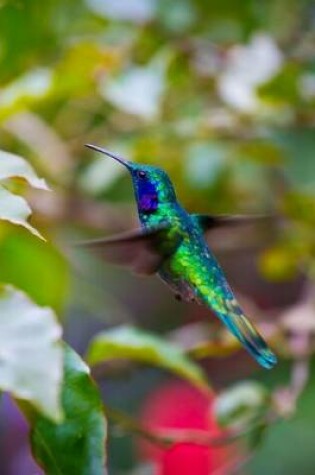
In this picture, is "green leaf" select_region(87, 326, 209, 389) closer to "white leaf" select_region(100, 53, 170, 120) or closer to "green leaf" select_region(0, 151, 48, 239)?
"green leaf" select_region(0, 151, 48, 239)

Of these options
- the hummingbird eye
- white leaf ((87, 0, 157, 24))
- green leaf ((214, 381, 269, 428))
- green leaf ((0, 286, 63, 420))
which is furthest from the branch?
white leaf ((87, 0, 157, 24))

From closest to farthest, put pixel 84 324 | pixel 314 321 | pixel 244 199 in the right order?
pixel 314 321 → pixel 244 199 → pixel 84 324

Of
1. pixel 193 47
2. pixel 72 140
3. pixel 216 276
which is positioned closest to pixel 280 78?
pixel 193 47

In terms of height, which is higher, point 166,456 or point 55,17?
point 55,17

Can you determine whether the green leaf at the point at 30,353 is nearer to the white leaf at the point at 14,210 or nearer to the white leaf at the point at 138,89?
the white leaf at the point at 14,210

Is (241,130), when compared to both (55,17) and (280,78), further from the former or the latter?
(55,17)

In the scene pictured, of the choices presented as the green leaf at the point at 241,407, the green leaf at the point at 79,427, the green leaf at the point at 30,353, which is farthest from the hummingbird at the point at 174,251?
the green leaf at the point at 241,407
